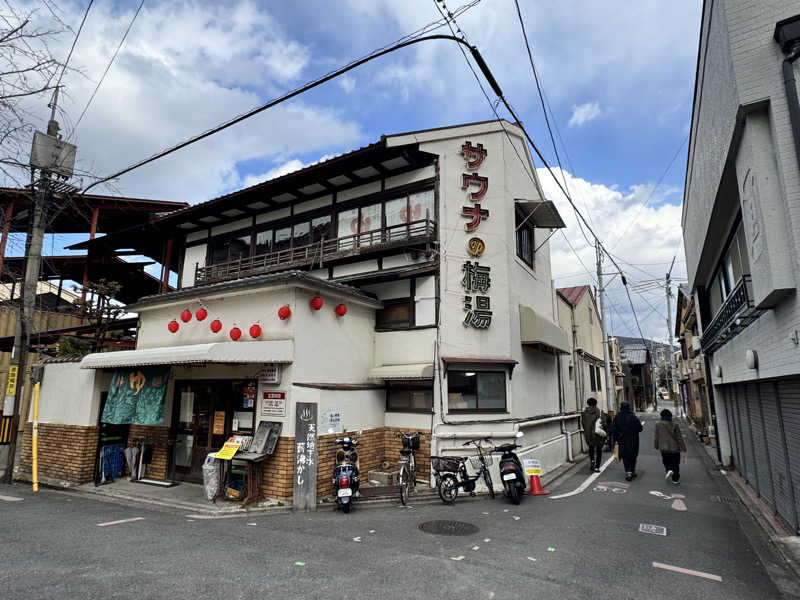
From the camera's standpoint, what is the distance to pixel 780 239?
17.7 ft

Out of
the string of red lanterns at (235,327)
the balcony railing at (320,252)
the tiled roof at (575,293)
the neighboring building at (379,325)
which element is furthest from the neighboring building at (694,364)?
the string of red lanterns at (235,327)

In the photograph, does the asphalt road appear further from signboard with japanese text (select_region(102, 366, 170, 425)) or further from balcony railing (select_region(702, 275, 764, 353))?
balcony railing (select_region(702, 275, 764, 353))

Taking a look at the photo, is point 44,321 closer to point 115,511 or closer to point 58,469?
point 58,469

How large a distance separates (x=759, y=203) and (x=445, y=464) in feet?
25.0

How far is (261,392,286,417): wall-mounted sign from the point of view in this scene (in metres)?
9.34

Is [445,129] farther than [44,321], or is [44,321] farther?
[44,321]

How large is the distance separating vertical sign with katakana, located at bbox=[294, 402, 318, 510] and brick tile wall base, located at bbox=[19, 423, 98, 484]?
251 inches

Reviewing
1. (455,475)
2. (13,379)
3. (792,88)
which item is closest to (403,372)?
(455,475)

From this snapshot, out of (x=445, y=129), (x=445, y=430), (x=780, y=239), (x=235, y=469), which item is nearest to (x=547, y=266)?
(x=445, y=129)

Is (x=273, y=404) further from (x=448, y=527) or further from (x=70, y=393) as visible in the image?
(x=70, y=393)

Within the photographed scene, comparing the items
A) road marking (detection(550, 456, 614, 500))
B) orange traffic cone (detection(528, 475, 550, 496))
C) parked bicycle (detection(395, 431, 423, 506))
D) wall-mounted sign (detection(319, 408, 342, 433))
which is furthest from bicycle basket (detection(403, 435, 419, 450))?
road marking (detection(550, 456, 614, 500))

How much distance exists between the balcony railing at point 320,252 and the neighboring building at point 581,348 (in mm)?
8595

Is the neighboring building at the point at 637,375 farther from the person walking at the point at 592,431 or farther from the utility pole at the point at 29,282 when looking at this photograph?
the utility pole at the point at 29,282

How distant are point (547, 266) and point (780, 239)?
37.1ft
